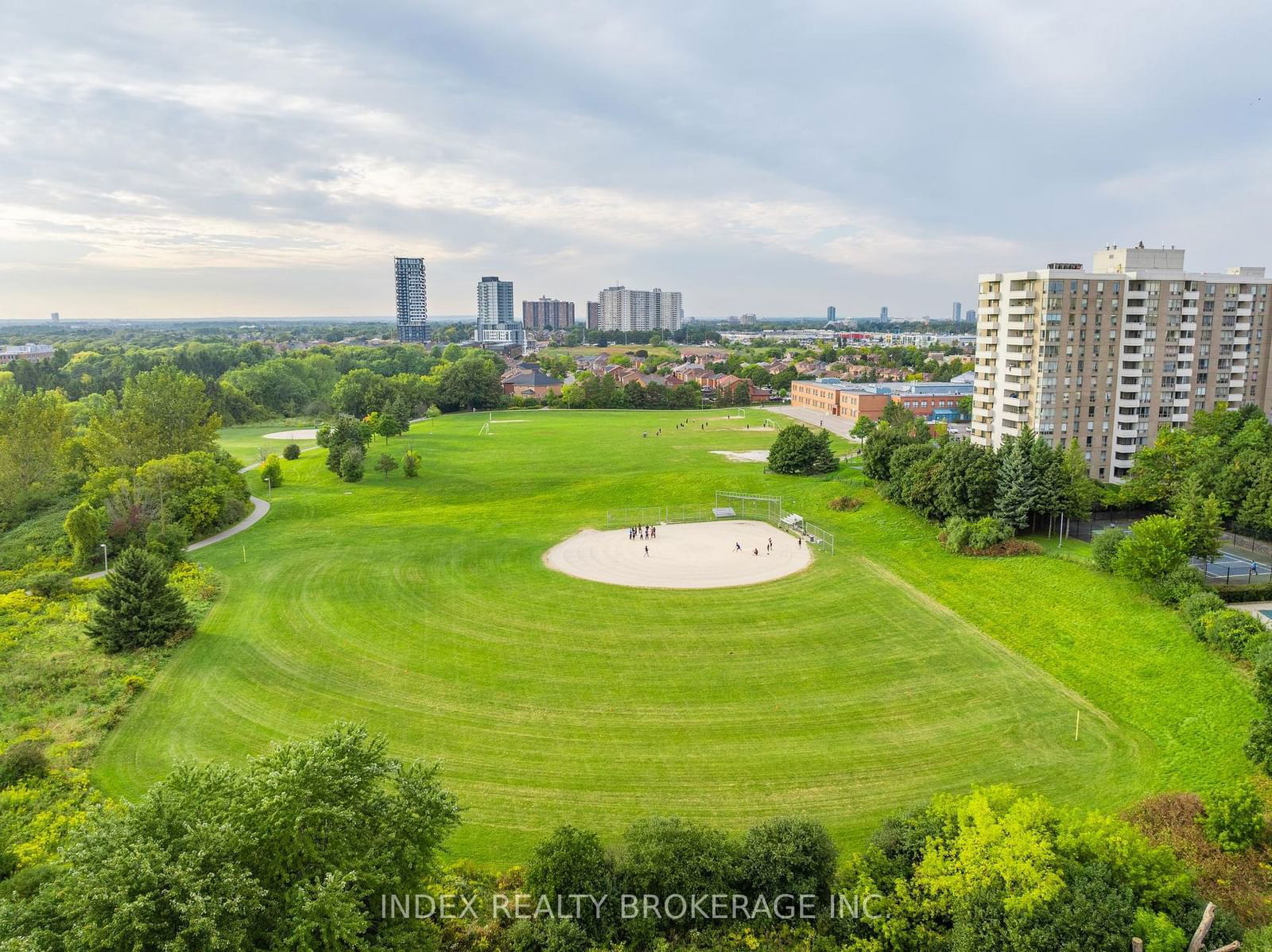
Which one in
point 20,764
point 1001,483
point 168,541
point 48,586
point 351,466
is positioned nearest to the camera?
point 20,764

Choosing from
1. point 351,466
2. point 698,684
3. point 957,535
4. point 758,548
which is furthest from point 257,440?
point 698,684

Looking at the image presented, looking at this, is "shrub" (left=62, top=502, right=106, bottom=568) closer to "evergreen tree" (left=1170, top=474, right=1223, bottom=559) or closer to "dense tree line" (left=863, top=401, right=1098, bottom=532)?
"dense tree line" (left=863, top=401, right=1098, bottom=532)

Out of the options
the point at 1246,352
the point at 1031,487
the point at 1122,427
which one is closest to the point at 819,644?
the point at 1031,487

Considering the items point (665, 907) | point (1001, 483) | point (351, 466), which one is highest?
point (1001, 483)

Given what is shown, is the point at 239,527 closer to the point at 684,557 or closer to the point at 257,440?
the point at 684,557

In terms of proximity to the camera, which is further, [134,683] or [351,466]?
[351,466]

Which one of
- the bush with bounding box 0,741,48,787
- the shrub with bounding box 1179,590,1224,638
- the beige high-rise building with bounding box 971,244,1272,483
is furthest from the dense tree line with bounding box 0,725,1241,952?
the beige high-rise building with bounding box 971,244,1272,483
